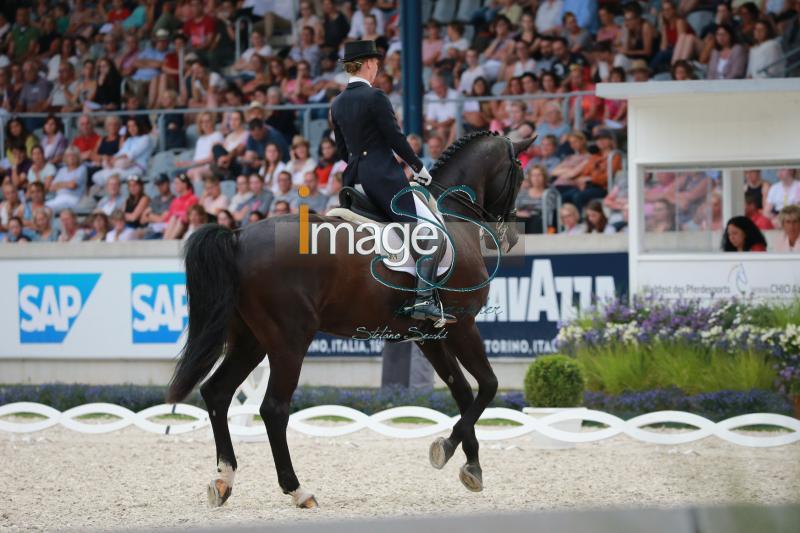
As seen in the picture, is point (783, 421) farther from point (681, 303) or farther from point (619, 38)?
point (619, 38)

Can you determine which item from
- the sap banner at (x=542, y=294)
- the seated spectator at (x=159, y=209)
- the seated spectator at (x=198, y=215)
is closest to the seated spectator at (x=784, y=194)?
the sap banner at (x=542, y=294)

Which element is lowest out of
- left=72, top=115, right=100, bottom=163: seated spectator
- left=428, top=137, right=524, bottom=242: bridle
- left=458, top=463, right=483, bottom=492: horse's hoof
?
left=458, top=463, right=483, bottom=492: horse's hoof

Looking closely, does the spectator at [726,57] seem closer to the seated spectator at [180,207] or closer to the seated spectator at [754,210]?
the seated spectator at [754,210]

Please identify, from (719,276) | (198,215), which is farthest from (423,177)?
(198,215)

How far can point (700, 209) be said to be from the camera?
36.7ft

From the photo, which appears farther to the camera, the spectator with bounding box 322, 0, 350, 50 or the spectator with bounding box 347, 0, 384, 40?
the spectator with bounding box 322, 0, 350, 50

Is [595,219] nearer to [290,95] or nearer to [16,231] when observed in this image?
[290,95]

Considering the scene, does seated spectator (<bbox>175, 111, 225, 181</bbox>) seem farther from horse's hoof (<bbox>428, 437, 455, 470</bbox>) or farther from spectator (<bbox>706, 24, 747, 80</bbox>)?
horse's hoof (<bbox>428, 437, 455, 470</bbox>)

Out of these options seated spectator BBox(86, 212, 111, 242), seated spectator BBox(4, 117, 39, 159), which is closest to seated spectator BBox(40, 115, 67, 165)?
seated spectator BBox(4, 117, 39, 159)

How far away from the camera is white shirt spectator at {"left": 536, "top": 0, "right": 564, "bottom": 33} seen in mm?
16219

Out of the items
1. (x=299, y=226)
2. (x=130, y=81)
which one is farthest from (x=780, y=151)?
(x=130, y=81)

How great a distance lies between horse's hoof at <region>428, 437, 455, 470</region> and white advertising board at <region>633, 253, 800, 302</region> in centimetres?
490

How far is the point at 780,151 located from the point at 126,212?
29.8ft

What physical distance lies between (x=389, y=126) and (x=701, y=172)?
18.1 feet
